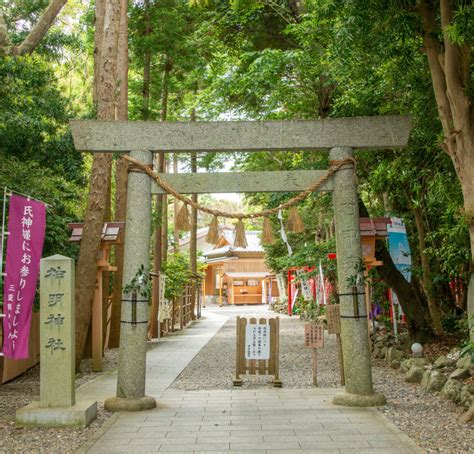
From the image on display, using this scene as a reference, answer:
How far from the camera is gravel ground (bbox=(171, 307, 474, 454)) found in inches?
216

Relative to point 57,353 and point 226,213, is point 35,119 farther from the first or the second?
point 57,353

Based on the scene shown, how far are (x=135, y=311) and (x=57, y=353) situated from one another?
1.08 meters

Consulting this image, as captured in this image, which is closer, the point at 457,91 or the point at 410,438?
the point at 410,438

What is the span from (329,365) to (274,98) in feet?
19.7

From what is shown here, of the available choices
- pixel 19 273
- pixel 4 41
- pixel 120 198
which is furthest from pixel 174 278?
pixel 19 273

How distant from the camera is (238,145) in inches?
278

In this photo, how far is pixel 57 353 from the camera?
20.2 feet

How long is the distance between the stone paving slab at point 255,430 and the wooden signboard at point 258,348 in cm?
122

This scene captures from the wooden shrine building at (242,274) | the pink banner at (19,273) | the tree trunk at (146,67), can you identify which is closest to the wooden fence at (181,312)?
the tree trunk at (146,67)

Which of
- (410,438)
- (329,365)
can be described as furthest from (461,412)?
(329,365)

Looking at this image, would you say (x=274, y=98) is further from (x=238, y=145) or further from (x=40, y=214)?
(x=40, y=214)

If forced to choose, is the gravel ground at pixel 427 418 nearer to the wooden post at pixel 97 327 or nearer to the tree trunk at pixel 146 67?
the wooden post at pixel 97 327

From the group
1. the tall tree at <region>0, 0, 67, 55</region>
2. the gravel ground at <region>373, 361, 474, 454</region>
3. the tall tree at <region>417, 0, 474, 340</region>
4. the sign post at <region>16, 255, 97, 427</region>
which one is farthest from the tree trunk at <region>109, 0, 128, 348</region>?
the tall tree at <region>417, 0, 474, 340</region>

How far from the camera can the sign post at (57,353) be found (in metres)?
6.00
